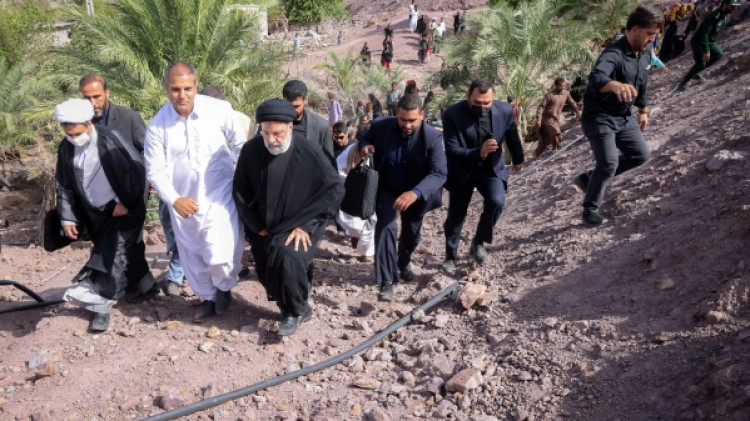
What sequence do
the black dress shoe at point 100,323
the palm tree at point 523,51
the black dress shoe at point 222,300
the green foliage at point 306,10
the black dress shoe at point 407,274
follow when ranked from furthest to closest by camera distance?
the green foliage at point 306,10 → the palm tree at point 523,51 → the black dress shoe at point 407,274 → the black dress shoe at point 222,300 → the black dress shoe at point 100,323

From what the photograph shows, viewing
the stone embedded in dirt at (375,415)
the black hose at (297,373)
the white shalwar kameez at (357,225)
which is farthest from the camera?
the white shalwar kameez at (357,225)

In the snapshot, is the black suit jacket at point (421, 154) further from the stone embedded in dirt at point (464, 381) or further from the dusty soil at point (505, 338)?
the stone embedded in dirt at point (464, 381)

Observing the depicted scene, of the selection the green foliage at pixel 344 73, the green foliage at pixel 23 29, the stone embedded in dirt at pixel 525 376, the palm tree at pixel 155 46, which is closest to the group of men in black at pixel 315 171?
the stone embedded in dirt at pixel 525 376

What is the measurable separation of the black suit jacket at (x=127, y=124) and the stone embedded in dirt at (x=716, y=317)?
402 centimetres

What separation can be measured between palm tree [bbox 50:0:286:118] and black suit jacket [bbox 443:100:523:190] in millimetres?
5664

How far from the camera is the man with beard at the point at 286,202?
3.99 meters

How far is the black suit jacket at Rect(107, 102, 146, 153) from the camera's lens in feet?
15.4

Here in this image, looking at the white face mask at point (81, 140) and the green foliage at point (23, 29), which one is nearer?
the white face mask at point (81, 140)

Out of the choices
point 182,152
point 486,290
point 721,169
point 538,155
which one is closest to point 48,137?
point 538,155

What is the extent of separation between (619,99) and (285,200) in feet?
7.83

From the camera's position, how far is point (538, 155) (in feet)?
32.1

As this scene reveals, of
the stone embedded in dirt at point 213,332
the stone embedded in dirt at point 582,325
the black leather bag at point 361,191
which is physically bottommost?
the stone embedded in dirt at point 213,332

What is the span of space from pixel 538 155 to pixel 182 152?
6941mm

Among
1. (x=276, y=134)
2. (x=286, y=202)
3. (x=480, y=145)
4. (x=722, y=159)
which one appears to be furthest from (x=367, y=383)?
(x=722, y=159)
